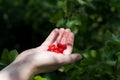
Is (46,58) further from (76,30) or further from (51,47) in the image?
(76,30)

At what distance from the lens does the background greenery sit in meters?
2.21

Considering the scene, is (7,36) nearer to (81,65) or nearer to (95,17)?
Result: (95,17)

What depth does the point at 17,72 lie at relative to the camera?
199cm

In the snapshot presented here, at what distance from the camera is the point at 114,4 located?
312 cm

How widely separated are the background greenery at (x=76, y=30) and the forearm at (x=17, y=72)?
0.43ft

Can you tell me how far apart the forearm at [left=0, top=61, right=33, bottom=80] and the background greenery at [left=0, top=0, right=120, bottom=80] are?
0.13 m

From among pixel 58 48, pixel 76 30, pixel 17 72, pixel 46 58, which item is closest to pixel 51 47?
pixel 58 48

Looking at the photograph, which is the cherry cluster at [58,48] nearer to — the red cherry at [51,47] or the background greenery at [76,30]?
the red cherry at [51,47]

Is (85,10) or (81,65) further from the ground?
(85,10)

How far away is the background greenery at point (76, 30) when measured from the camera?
2.21m

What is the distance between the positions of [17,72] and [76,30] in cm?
74

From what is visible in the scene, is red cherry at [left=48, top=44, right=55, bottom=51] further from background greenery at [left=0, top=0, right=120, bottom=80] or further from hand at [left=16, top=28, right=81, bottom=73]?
background greenery at [left=0, top=0, right=120, bottom=80]

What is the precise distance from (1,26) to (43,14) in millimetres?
996

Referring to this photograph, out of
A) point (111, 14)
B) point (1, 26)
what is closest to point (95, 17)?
point (111, 14)
